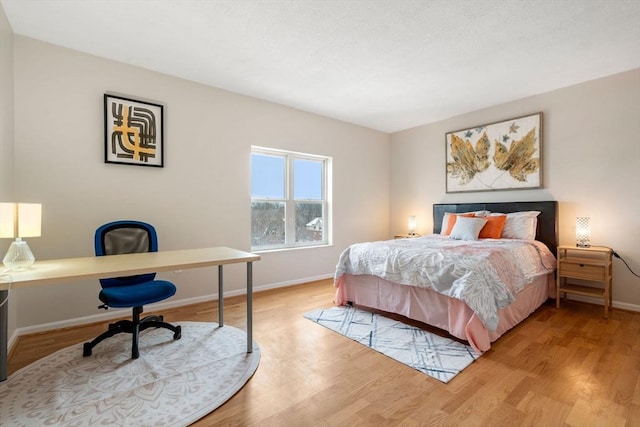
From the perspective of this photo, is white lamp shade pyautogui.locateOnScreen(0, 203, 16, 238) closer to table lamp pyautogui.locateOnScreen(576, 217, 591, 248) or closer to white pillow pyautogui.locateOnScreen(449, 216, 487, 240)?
white pillow pyautogui.locateOnScreen(449, 216, 487, 240)

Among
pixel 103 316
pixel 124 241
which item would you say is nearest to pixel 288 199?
A: pixel 124 241

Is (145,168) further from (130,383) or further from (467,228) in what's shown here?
(467,228)

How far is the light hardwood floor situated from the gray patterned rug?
0.08 meters

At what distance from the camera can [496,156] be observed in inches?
163

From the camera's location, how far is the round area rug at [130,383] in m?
1.55

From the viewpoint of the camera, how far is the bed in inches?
89.8

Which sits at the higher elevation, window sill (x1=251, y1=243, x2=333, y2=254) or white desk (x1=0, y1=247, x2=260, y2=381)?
white desk (x1=0, y1=247, x2=260, y2=381)

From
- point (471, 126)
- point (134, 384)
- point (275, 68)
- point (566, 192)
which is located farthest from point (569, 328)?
point (275, 68)

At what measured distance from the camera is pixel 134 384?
1.83 metres

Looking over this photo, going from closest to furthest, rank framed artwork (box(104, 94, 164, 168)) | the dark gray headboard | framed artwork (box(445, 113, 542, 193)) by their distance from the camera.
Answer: framed artwork (box(104, 94, 164, 168)), the dark gray headboard, framed artwork (box(445, 113, 542, 193))

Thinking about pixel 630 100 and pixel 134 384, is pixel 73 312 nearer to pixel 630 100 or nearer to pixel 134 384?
pixel 134 384

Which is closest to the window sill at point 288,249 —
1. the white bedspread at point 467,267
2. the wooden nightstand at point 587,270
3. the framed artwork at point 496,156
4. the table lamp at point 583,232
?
the white bedspread at point 467,267

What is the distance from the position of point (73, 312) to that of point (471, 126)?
5.44 meters

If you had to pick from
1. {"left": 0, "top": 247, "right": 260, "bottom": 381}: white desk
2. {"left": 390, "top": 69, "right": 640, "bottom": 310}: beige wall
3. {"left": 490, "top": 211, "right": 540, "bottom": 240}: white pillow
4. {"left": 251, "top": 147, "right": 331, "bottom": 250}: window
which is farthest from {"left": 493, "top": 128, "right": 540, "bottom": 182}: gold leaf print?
{"left": 0, "top": 247, "right": 260, "bottom": 381}: white desk
